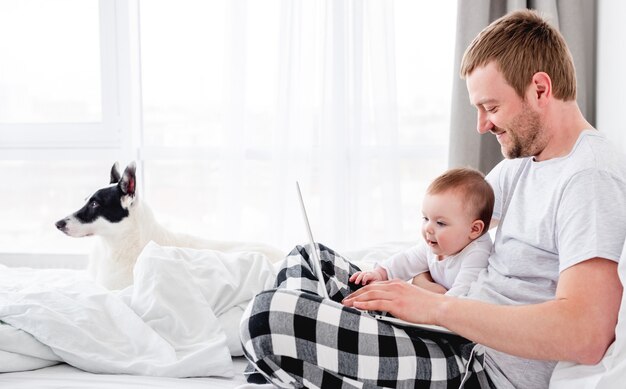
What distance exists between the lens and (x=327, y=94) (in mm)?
3078

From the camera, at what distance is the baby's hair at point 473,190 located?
153 centimetres

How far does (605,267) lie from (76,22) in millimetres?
3046

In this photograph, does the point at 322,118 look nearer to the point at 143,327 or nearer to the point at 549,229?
the point at 143,327

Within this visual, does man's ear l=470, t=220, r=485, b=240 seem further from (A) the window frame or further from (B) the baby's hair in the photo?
(A) the window frame

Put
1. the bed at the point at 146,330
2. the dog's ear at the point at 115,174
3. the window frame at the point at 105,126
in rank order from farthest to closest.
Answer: the window frame at the point at 105,126
the dog's ear at the point at 115,174
the bed at the point at 146,330

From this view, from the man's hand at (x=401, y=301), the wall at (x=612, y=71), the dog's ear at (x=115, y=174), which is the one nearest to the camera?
the man's hand at (x=401, y=301)

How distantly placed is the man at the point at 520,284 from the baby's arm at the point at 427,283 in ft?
0.62

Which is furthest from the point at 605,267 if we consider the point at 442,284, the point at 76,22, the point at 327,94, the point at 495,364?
the point at 76,22

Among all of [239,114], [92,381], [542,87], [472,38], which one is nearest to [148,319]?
[92,381]

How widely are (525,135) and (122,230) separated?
1.47 m

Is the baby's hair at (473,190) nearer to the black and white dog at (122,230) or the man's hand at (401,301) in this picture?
the man's hand at (401,301)

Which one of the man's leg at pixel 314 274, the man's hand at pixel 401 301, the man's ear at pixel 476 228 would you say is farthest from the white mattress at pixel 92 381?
the man's ear at pixel 476 228

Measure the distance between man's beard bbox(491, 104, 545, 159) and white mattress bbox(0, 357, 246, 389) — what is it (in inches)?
29.5

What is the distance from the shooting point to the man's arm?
41.3 inches
